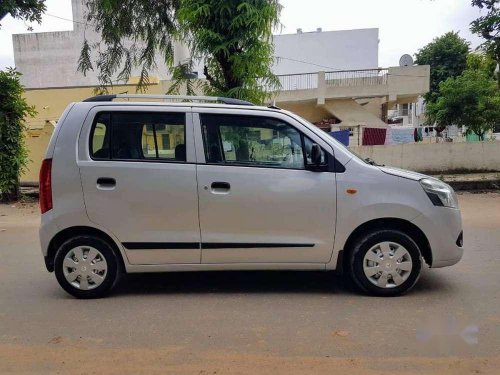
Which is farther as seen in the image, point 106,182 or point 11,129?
point 11,129

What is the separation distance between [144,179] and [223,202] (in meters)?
0.78

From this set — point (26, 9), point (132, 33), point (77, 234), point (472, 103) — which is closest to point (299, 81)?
point (472, 103)

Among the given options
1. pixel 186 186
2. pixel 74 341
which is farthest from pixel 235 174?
pixel 74 341

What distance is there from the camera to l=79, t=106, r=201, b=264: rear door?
438 cm

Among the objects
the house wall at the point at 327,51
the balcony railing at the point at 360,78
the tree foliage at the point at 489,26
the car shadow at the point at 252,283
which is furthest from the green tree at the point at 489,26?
the house wall at the point at 327,51

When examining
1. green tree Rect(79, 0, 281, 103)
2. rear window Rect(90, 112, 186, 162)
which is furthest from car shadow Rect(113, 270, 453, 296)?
green tree Rect(79, 0, 281, 103)

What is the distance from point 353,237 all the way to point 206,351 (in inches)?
71.3

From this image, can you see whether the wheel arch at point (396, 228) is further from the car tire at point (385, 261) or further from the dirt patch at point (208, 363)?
the dirt patch at point (208, 363)

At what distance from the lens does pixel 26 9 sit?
1173 cm

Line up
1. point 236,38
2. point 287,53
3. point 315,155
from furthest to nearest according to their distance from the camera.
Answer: point 287,53
point 236,38
point 315,155

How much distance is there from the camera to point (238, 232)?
14.5 ft

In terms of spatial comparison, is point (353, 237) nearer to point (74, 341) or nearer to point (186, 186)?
point (186, 186)

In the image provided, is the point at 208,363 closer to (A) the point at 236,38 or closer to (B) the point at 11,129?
(A) the point at 236,38

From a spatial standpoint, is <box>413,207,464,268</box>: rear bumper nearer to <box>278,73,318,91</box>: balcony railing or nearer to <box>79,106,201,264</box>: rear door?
<box>79,106,201,264</box>: rear door
